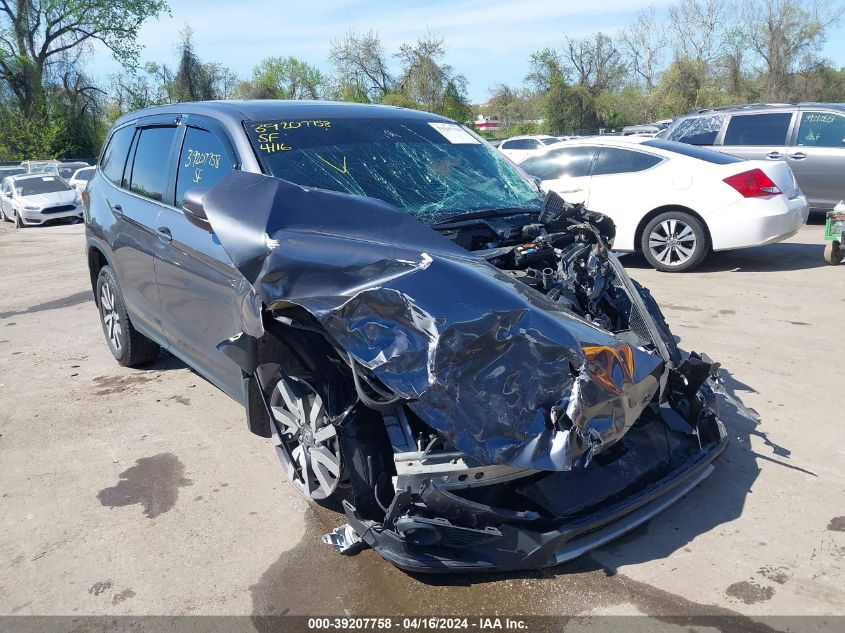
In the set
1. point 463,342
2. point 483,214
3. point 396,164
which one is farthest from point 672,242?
point 463,342

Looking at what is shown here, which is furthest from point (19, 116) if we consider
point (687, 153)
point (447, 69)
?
point (687, 153)

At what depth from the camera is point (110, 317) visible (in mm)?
5918

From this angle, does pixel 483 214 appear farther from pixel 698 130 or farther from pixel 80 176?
pixel 80 176

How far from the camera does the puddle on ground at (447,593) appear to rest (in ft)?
9.05

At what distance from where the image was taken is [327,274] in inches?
107

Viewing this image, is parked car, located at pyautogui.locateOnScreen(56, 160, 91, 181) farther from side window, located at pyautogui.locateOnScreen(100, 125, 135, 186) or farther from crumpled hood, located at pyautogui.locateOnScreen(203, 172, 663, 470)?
crumpled hood, located at pyautogui.locateOnScreen(203, 172, 663, 470)

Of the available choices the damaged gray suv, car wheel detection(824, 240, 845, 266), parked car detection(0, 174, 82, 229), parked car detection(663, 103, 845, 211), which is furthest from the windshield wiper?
parked car detection(0, 174, 82, 229)

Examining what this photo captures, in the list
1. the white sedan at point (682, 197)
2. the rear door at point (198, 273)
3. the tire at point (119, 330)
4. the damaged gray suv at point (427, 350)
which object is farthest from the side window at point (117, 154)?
the white sedan at point (682, 197)

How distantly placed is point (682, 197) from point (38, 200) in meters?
17.4

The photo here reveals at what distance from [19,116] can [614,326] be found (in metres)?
42.2

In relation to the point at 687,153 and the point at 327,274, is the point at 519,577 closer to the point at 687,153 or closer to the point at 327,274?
the point at 327,274

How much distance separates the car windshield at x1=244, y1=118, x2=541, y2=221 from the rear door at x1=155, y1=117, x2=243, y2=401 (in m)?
0.32

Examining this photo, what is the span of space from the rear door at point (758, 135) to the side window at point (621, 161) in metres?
3.23

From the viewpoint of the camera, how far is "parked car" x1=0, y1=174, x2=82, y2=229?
19.2 m
